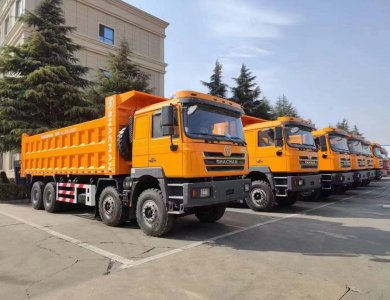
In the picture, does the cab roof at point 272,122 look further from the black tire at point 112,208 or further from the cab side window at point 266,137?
the black tire at point 112,208

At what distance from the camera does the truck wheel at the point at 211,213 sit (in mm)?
A: 8695

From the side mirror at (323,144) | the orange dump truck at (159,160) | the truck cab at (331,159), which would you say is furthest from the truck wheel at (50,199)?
the side mirror at (323,144)

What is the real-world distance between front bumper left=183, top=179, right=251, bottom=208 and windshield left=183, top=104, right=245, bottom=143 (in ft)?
3.01

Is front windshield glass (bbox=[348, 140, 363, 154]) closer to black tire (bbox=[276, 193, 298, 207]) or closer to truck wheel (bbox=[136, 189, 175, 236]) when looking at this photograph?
black tire (bbox=[276, 193, 298, 207])

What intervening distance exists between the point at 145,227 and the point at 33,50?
13.2 meters

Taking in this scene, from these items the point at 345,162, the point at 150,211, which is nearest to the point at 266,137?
the point at 150,211

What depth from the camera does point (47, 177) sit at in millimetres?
11984

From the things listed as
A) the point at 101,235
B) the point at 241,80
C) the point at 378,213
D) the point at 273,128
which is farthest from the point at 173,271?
the point at 241,80

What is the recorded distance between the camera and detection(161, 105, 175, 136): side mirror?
6637 mm

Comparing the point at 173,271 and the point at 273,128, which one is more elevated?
the point at 273,128

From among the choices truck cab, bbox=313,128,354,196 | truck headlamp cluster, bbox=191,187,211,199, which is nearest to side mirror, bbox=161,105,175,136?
truck headlamp cluster, bbox=191,187,211,199

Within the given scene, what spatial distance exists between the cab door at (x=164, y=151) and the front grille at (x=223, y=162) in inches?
22.0

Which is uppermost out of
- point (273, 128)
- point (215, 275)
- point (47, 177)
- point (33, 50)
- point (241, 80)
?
point (241, 80)

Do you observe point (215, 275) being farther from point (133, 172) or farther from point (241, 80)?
point (241, 80)
